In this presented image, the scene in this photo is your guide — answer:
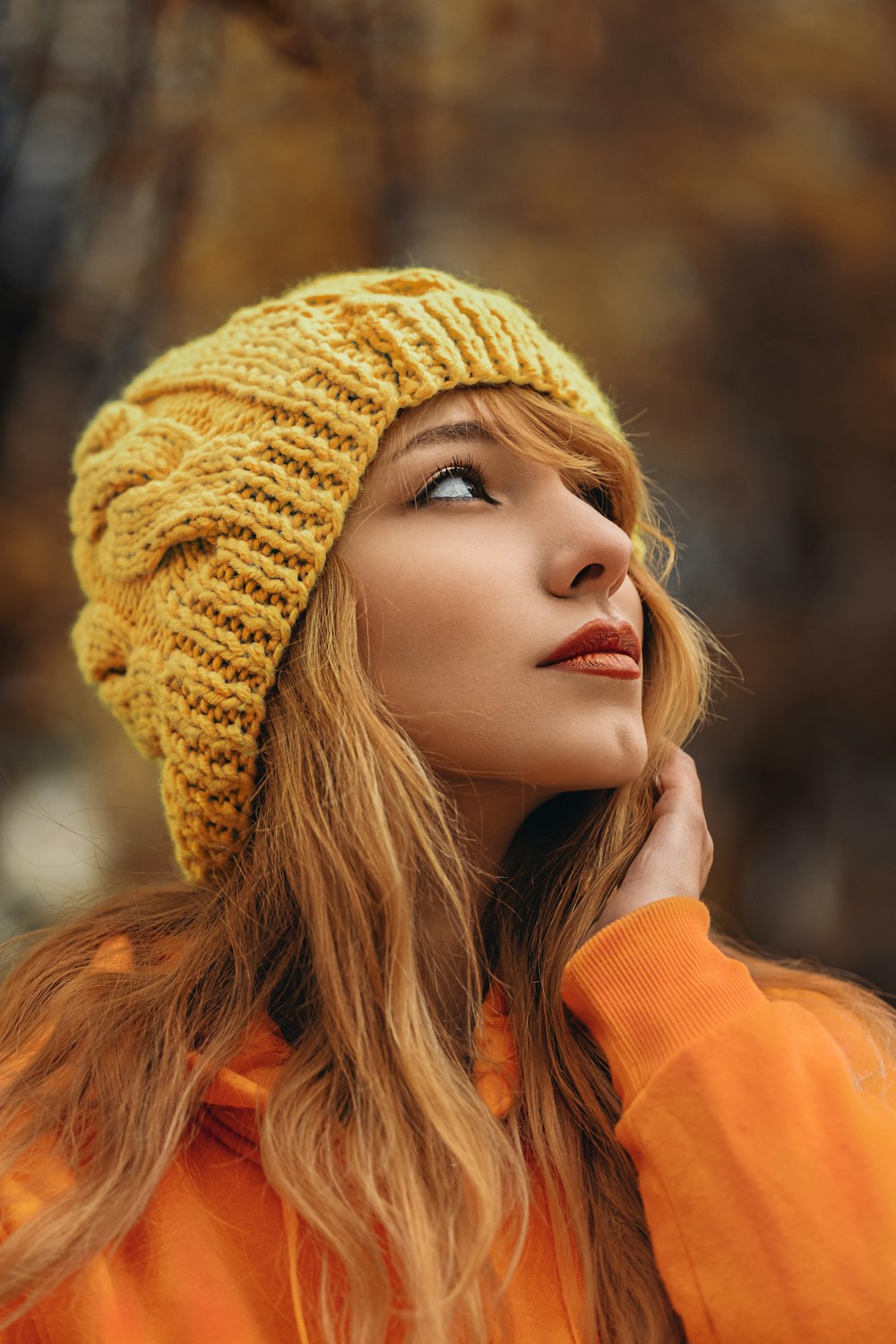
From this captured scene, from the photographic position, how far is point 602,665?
0.93 metres

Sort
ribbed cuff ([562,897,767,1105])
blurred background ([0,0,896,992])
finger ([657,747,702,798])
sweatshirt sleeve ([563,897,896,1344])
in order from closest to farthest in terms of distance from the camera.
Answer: sweatshirt sleeve ([563,897,896,1344]) → ribbed cuff ([562,897,767,1105]) → finger ([657,747,702,798]) → blurred background ([0,0,896,992])

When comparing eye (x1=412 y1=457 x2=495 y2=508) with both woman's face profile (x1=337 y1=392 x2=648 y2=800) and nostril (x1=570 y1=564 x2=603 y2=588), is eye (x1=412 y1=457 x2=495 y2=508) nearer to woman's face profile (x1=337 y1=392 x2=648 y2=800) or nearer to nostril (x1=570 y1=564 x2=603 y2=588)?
woman's face profile (x1=337 y1=392 x2=648 y2=800)

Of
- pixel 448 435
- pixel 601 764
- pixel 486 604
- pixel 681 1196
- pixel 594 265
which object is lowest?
pixel 681 1196

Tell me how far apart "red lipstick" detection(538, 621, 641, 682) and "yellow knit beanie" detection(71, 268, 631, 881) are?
0.26 m

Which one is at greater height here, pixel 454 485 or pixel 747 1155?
pixel 454 485

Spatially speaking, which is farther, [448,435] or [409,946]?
[448,435]

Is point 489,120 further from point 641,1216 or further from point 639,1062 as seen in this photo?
point 641,1216

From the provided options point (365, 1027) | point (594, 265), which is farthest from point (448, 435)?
point (594, 265)

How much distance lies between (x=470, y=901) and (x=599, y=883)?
143mm

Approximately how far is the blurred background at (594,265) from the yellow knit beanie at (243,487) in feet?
1.75

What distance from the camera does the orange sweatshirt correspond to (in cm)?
67

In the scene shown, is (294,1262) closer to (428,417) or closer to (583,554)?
(583,554)

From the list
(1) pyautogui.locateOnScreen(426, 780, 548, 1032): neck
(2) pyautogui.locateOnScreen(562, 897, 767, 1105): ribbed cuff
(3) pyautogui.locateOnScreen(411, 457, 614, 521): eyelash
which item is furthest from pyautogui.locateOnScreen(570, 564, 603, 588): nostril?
(2) pyautogui.locateOnScreen(562, 897, 767, 1105): ribbed cuff

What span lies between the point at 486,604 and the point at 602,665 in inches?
5.2
